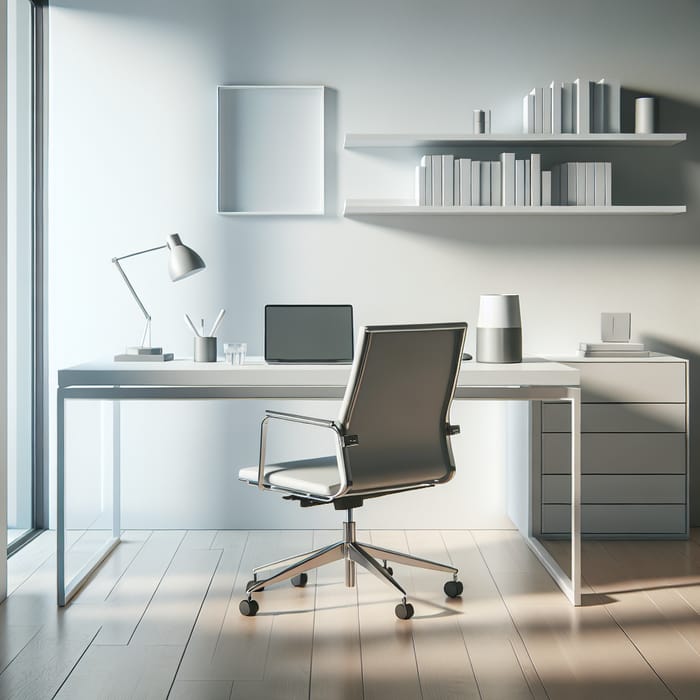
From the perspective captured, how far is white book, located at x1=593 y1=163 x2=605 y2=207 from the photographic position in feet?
13.5

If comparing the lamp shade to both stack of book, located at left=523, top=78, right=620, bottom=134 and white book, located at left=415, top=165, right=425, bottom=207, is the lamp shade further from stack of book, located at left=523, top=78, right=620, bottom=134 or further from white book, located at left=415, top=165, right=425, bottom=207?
stack of book, located at left=523, top=78, right=620, bottom=134

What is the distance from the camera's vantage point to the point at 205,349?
366 centimetres

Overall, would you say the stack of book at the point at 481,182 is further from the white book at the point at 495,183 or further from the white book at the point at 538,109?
the white book at the point at 538,109

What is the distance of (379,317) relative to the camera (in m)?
4.35

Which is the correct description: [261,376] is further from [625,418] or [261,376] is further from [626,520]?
[626,520]

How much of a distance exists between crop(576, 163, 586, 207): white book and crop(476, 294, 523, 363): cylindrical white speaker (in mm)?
859

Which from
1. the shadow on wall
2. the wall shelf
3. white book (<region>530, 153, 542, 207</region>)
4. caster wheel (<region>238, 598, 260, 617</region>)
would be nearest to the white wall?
the shadow on wall

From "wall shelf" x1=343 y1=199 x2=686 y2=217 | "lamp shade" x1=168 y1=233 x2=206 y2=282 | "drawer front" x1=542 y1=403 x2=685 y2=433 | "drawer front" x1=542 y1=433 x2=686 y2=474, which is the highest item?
"wall shelf" x1=343 y1=199 x2=686 y2=217

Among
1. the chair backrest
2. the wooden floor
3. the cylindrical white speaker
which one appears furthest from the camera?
the cylindrical white speaker

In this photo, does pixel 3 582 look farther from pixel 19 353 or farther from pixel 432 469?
pixel 432 469

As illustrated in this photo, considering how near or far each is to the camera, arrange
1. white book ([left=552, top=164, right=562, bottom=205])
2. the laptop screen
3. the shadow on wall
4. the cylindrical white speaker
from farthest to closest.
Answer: the shadow on wall
white book ([left=552, top=164, right=562, bottom=205])
the laptop screen
the cylindrical white speaker

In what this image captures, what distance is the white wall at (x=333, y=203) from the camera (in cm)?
429

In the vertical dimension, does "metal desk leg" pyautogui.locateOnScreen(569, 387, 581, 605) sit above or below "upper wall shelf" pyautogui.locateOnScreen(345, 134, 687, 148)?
below

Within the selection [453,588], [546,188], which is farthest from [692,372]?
[453,588]
